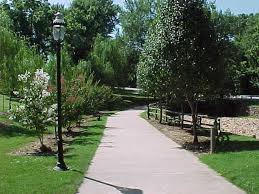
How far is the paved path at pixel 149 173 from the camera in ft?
35.7

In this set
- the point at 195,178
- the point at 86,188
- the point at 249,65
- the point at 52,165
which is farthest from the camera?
the point at 249,65

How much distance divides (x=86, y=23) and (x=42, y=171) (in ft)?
213

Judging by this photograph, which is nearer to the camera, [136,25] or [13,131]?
[13,131]

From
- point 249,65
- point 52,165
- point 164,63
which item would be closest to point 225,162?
point 52,165

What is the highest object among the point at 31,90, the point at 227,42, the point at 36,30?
the point at 36,30

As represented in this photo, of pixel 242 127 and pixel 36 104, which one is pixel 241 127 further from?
pixel 36 104

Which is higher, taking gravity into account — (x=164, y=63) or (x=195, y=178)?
(x=164, y=63)

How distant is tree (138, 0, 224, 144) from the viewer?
1989 centimetres

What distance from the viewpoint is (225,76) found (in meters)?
20.6

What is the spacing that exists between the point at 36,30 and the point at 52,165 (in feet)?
203

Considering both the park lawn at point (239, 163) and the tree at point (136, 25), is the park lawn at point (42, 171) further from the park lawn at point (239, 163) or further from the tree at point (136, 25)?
the tree at point (136, 25)

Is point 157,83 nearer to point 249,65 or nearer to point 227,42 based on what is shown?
point 227,42

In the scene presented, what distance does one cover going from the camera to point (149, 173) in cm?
1310

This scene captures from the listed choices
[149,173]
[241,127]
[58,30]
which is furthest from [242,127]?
[58,30]
